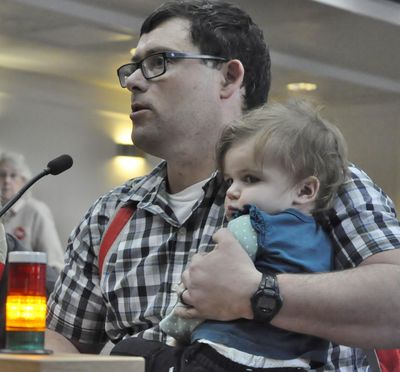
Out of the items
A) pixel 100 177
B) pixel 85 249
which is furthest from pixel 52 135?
pixel 85 249

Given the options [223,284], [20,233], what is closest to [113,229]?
[223,284]

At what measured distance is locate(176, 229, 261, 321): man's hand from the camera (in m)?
1.83

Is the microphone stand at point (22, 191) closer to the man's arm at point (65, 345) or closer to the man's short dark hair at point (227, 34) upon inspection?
the man's arm at point (65, 345)

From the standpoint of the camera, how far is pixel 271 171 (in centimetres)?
193

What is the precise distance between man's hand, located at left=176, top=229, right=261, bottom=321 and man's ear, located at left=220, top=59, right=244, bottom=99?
0.61 meters

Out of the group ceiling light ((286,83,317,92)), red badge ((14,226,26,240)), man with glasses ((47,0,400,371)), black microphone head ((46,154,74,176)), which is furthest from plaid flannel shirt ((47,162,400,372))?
ceiling light ((286,83,317,92))

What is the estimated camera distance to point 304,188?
1931mm

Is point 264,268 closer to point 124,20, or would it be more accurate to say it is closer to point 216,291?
point 216,291

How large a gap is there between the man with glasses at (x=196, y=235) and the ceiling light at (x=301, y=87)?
6.59 metres

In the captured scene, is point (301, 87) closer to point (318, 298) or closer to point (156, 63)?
point (156, 63)

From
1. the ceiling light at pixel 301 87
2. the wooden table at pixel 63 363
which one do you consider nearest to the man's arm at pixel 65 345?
the wooden table at pixel 63 363

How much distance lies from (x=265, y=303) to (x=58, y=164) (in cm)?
56

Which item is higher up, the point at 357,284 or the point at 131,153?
the point at 357,284

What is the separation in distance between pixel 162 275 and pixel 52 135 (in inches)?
229
